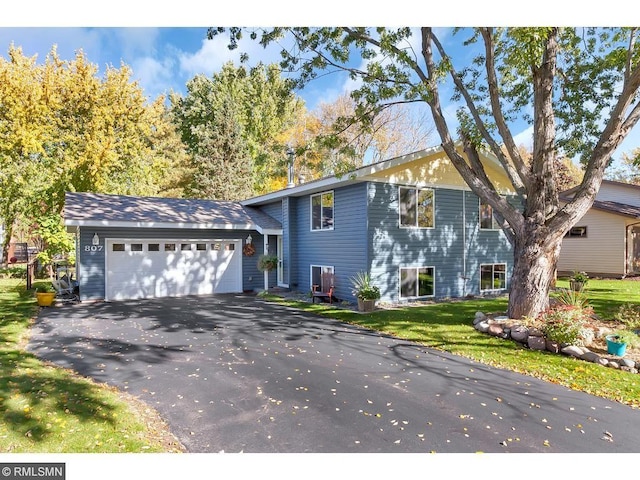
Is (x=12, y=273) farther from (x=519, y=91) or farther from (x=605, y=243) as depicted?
(x=605, y=243)

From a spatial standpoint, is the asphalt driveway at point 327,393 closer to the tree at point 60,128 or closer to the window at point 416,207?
the window at point 416,207

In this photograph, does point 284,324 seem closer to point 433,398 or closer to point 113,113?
point 433,398

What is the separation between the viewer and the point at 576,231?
19.0 metres

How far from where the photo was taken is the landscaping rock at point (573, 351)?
6.07m

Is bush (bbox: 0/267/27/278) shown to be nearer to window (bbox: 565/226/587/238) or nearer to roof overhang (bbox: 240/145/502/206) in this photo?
roof overhang (bbox: 240/145/502/206)

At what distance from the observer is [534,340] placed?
21.6 feet

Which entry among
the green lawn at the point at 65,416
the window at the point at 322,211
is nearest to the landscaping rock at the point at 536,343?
the green lawn at the point at 65,416

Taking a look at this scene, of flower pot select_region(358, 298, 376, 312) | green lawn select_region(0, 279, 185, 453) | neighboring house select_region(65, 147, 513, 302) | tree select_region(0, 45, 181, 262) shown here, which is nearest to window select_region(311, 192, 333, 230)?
neighboring house select_region(65, 147, 513, 302)

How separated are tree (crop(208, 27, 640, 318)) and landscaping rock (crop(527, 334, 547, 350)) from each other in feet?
4.39

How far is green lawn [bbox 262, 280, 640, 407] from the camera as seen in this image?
5.05 metres

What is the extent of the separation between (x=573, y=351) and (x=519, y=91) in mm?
7039

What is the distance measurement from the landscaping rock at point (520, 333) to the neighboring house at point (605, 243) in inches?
549

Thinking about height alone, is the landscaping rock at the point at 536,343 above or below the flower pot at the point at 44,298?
below

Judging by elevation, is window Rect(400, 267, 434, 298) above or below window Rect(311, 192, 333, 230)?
below
